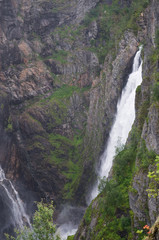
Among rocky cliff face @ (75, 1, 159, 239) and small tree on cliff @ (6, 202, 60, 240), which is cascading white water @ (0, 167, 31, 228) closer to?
rocky cliff face @ (75, 1, 159, 239)

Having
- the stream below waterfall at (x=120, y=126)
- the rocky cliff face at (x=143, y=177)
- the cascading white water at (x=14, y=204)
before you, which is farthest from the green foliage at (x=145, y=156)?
the cascading white water at (x=14, y=204)

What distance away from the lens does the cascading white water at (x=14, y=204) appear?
49875 mm

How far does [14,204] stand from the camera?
51250mm

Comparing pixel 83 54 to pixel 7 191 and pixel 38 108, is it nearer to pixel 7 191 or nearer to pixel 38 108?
pixel 38 108

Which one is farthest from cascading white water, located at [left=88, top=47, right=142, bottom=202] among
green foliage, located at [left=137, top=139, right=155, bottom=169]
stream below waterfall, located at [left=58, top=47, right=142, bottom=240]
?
green foliage, located at [left=137, top=139, right=155, bottom=169]

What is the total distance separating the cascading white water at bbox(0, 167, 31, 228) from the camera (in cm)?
4988

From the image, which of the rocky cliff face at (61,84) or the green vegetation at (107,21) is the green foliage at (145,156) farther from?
the green vegetation at (107,21)

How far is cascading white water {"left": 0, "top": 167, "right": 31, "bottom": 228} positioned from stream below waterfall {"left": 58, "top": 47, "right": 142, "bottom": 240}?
24.0 feet

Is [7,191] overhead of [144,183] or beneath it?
beneath

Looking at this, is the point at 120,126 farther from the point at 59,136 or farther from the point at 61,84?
the point at 61,84

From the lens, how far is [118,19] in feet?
221

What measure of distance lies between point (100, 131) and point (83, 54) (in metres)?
27.7

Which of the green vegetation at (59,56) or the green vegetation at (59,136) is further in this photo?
the green vegetation at (59,56)

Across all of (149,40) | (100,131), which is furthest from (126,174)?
(100,131)
